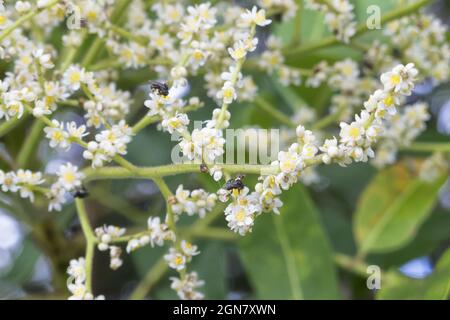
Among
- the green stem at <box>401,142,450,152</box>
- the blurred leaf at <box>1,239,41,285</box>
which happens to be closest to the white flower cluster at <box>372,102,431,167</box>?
the green stem at <box>401,142,450,152</box>

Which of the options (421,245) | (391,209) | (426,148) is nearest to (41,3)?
(426,148)

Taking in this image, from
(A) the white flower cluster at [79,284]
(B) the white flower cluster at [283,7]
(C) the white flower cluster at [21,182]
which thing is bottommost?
(A) the white flower cluster at [79,284]

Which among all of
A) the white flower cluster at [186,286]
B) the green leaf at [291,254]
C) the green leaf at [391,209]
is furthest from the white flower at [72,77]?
the green leaf at [391,209]

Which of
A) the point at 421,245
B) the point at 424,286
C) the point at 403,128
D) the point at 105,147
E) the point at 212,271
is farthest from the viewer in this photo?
the point at 421,245

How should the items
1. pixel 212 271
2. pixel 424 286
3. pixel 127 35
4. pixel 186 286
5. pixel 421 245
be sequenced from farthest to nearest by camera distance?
pixel 421 245 → pixel 212 271 → pixel 424 286 → pixel 127 35 → pixel 186 286

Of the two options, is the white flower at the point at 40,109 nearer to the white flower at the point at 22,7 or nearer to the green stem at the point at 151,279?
the white flower at the point at 22,7

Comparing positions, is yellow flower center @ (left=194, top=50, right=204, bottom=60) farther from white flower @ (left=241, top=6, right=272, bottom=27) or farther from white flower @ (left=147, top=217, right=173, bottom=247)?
white flower @ (left=147, top=217, right=173, bottom=247)

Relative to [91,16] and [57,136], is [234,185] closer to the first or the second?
[57,136]
